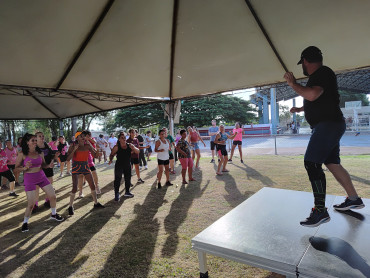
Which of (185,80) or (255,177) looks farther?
(255,177)

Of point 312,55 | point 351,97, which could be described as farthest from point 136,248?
point 351,97

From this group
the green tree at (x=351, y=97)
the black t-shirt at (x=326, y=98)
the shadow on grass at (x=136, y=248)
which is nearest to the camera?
the black t-shirt at (x=326, y=98)

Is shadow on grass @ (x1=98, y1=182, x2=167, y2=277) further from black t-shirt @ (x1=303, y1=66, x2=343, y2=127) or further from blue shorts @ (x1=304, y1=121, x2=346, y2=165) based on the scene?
black t-shirt @ (x1=303, y1=66, x2=343, y2=127)

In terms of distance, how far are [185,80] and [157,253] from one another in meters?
5.54

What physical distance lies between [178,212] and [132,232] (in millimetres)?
1249

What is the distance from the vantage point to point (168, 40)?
5.54 m

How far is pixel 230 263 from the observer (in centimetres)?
312

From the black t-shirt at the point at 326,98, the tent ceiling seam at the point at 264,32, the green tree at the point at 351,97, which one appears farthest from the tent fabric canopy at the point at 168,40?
the green tree at the point at 351,97

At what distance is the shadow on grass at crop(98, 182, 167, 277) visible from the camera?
10.0ft

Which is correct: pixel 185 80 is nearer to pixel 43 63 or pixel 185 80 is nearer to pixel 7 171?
pixel 43 63

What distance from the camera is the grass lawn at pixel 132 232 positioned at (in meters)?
3.12

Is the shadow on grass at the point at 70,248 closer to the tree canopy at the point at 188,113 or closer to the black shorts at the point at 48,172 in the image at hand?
the black shorts at the point at 48,172

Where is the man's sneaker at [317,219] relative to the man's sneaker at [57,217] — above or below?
above

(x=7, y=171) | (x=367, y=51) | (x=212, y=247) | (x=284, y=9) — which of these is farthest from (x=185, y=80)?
(x=7, y=171)
